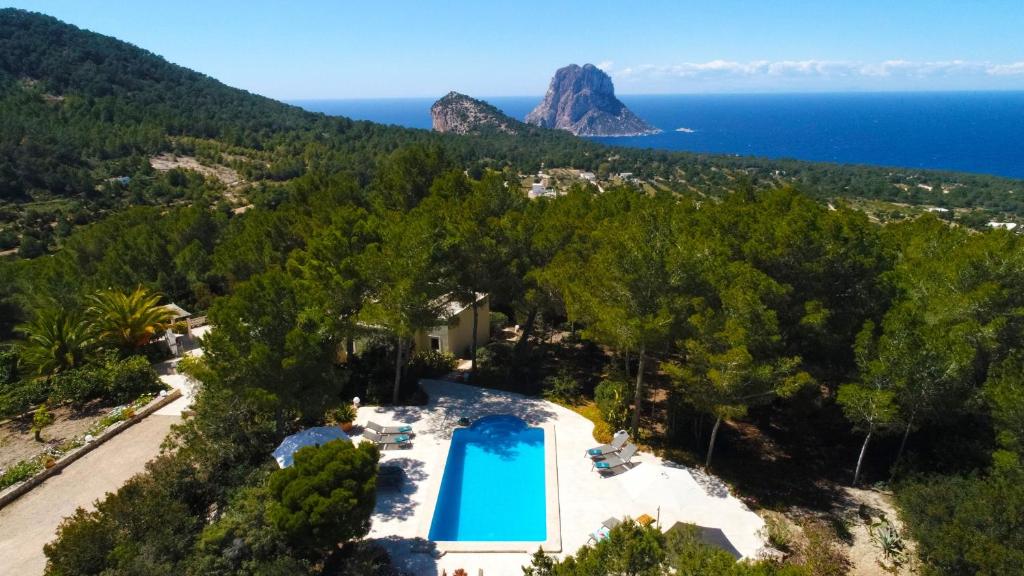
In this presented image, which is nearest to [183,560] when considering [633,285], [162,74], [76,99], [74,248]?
[633,285]

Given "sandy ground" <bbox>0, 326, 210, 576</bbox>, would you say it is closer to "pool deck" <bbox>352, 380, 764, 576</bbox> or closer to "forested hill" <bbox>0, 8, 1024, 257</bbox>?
"pool deck" <bbox>352, 380, 764, 576</bbox>

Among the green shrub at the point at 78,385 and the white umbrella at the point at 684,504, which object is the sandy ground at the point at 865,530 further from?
the green shrub at the point at 78,385

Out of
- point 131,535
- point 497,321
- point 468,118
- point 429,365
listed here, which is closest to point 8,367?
point 131,535

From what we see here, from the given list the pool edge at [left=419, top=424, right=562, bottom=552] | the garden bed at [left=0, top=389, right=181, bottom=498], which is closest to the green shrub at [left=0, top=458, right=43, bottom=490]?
the garden bed at [left=0, top=389, right=181, bottom=498]

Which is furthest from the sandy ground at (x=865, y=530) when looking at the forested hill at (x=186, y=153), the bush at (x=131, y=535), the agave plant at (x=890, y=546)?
the forested hill at (x=186, y=153)

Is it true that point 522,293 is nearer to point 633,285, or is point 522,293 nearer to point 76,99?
point 633,285
